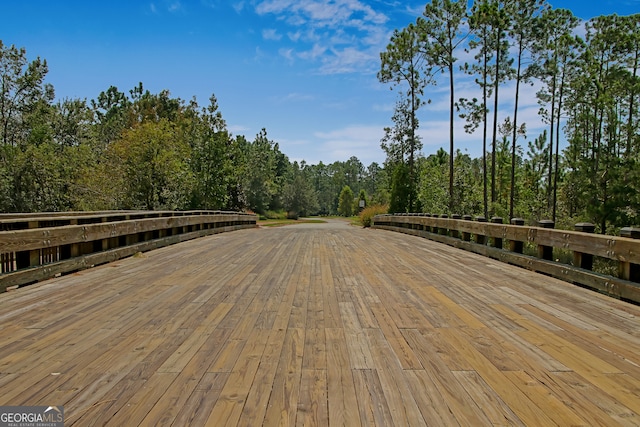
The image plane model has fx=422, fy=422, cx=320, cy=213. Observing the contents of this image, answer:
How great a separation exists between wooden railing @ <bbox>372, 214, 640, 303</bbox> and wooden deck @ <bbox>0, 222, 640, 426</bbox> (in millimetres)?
203

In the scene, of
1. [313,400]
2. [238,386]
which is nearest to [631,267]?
[313,400]

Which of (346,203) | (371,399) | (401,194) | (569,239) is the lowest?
(371,399)

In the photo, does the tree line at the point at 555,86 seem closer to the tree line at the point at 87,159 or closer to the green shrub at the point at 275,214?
the tree line at the point at 87,159

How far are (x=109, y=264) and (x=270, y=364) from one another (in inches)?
195

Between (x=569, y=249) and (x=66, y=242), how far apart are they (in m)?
6.48

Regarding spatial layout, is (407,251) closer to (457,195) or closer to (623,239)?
(623,239)

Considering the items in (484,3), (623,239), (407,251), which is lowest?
(407,251)

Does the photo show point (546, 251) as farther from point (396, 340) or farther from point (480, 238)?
point (396, 340)

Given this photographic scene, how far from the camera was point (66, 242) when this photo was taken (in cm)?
558

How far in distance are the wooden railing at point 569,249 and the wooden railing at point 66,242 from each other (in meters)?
6.35

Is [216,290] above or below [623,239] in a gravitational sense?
below

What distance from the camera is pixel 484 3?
944 inches

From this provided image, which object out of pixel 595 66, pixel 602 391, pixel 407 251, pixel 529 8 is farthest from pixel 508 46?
pixel 602 391

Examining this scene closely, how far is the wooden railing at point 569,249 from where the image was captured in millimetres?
4246
